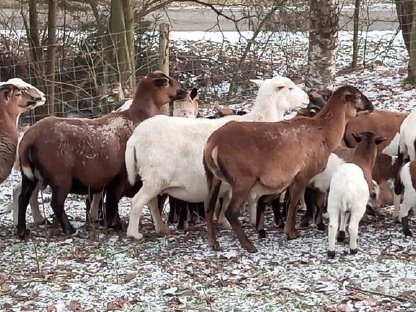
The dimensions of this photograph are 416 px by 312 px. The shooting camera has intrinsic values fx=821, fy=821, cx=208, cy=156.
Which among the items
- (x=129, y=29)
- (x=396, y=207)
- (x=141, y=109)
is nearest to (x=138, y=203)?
(x=141, y=109)

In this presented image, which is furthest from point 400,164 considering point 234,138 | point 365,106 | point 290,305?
point 290,305

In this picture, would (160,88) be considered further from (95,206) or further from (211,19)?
(211,19)

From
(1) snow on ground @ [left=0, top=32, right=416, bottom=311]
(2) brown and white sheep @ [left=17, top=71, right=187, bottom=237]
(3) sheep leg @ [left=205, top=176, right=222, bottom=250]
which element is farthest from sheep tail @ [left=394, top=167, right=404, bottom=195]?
(2) brown and white sheep @ [left=17, top=71, right=187, bottom=237]

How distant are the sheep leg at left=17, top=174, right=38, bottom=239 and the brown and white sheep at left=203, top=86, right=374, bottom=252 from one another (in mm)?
1946

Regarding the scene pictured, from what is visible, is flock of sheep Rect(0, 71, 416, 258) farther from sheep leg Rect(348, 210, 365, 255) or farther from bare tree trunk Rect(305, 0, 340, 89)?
bare tree trunk Rect(305, 0, 340, 89)

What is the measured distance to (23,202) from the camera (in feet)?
28.2

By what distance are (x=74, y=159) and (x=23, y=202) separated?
714 millimetres

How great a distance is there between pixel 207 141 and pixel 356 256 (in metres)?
1.76

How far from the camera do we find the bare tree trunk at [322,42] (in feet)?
38.3

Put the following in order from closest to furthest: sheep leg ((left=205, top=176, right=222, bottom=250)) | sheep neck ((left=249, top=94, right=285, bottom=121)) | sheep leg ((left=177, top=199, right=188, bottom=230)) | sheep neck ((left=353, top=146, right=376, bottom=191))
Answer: sheep leg ((left=205, top=176, right=222, bottom=250))
sheep neck ((left=353, top=146, right=376, bottom=191))
sheep leg ((left=177, top=199, right=188, bottom=230))
sheep neck ((left=249, top=94, right=285, bottom=121))

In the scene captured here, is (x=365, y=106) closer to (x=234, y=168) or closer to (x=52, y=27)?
(x=234, y=168)

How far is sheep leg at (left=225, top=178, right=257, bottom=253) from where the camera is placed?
7629 millimetres

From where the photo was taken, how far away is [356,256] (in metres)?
7.41

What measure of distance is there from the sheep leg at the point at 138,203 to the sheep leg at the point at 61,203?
2.34 ft
